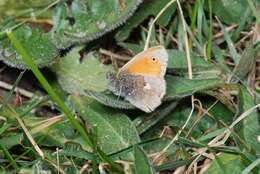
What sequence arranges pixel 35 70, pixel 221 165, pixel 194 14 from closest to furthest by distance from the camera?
pixel 35 70
pixel 221 165
pixel 194 14

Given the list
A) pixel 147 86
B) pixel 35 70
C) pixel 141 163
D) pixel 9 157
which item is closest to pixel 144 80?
pixel 147 86

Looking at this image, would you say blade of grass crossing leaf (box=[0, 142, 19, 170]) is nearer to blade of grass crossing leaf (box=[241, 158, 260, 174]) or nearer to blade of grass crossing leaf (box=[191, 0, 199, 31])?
blade of grass crossing leaf (box=[241, 158, 260, 174])

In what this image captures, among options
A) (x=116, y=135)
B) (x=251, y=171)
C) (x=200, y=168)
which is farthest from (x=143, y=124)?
(x=251, y=171)

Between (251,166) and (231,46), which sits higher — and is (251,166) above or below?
below

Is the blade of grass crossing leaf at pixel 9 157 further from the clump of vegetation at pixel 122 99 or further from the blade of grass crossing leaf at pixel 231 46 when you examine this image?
the blade of grass crossing leaf at pixel 231 46

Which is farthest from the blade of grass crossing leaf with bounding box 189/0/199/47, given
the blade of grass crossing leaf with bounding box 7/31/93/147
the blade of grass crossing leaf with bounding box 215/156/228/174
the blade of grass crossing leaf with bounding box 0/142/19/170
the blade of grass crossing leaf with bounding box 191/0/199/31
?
the blade of grass crossing leaf with bounding box 0/142/19/170

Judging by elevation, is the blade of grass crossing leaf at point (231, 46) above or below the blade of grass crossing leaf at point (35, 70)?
below

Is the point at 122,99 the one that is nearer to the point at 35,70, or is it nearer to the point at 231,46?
the point at 35,70

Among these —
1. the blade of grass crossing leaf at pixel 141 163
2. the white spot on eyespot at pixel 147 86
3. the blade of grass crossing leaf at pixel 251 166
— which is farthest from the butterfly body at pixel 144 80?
the blade of grass crossing leaf at pixel 251 166
